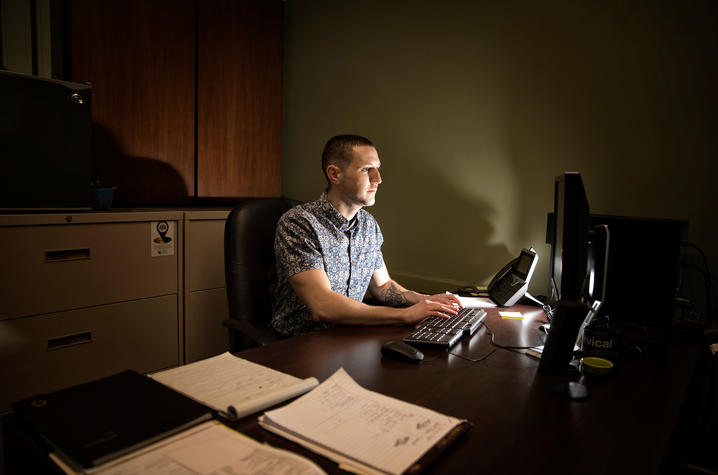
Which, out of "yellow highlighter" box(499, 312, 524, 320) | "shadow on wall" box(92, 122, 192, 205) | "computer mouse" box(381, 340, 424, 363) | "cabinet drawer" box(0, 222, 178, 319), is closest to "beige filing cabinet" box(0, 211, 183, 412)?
"cabinet drawer" box(0, 222, 178, 319)

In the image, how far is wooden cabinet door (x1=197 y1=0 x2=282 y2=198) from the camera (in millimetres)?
2668

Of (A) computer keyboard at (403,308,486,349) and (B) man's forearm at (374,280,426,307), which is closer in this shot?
(A) computer keyboard at (403,308,486,349)

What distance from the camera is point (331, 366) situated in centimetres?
117

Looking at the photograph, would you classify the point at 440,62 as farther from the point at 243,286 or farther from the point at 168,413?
the point at 168,413

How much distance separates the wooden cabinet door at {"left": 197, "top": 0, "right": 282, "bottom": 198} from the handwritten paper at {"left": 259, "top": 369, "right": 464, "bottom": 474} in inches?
80.0

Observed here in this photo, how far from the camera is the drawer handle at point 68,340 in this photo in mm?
1914

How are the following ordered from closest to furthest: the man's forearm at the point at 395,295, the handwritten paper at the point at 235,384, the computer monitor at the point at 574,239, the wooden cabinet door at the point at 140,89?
the handwritten paper at the point at 235,384 < the computer monitor at the point at 574,239 < the man's forearm at the point at 395,295 < the wooden cabinet door at the point at 140,89

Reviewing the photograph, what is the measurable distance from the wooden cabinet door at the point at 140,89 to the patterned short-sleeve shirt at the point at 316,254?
41.2 inches

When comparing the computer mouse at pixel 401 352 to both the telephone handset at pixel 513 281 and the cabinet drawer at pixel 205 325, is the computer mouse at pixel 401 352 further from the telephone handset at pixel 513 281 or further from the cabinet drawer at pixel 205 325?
the cabinet drawer at pixel 205 325

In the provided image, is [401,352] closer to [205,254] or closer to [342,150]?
[342,150]

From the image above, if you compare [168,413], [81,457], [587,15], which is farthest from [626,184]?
[81,457]

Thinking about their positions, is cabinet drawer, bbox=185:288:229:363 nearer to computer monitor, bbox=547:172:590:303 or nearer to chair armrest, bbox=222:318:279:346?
chair armrest, bbox=222:318:279:346

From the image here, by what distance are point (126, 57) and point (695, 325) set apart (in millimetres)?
2666

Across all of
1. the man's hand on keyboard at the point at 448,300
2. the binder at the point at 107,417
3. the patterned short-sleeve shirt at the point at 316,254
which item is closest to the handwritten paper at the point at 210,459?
the binder at the point at 107,417
